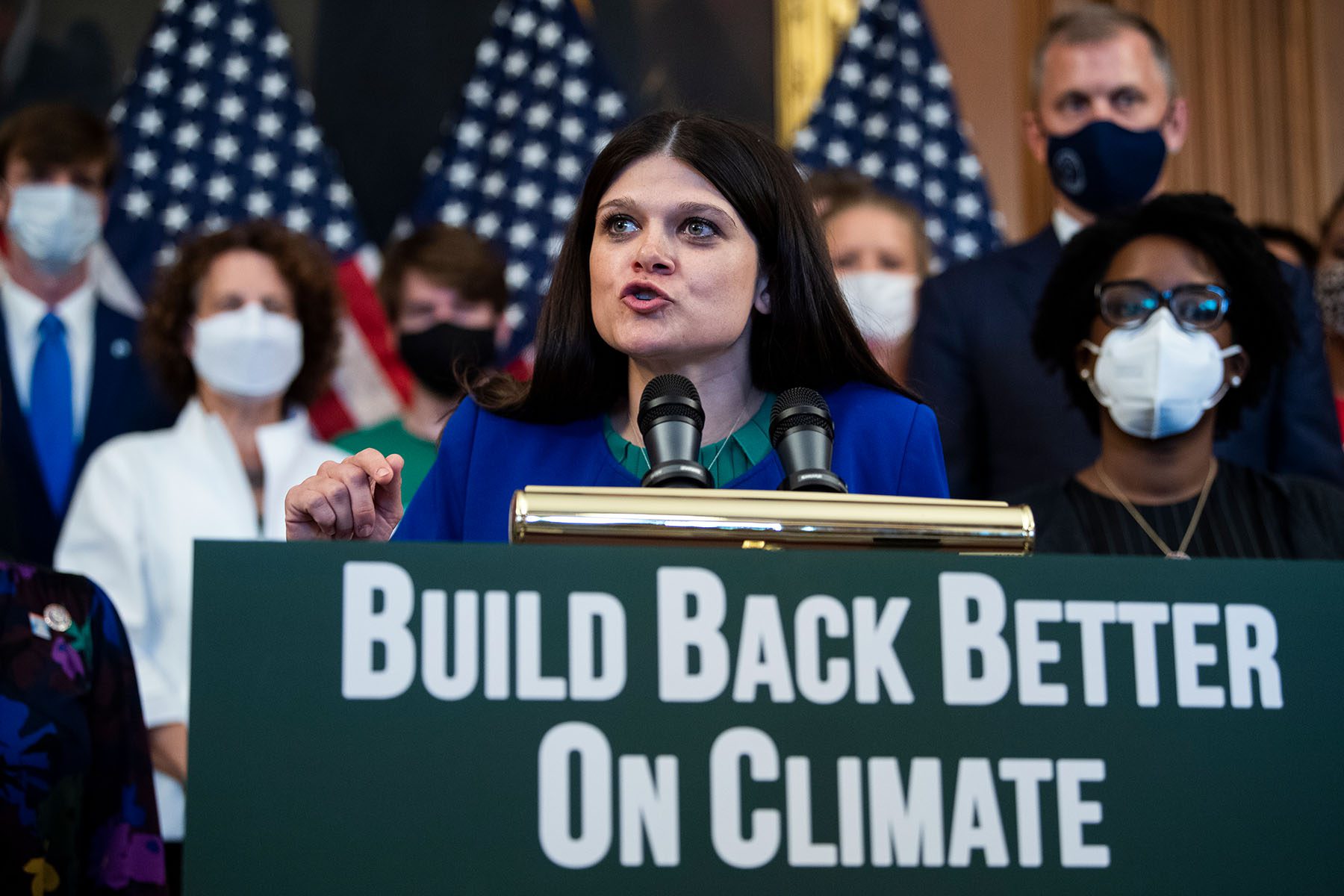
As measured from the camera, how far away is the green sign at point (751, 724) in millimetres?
1303

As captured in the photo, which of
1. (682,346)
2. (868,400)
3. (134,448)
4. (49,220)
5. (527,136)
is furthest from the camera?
(527,136)

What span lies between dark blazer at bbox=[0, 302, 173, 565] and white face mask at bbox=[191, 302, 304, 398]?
56cm

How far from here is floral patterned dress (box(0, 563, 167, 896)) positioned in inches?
91.5

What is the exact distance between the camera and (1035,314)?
3.81m

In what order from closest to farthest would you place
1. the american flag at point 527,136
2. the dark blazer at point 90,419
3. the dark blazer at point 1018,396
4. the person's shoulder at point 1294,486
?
the person's shoulder at point 1294,486
the dark blazer at point 1018,396
the dark blazer at point 90,419
the american flag at point 527,136

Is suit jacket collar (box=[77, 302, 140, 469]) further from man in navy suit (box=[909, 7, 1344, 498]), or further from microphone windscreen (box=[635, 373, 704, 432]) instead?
microphone windscreen (box=[635, 373, 704, 432])

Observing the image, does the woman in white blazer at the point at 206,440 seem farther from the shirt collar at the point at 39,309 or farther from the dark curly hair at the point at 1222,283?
the dark curly hair at the point at 1222,283

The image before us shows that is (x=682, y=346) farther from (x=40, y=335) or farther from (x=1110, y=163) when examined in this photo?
(x=40, y=335)

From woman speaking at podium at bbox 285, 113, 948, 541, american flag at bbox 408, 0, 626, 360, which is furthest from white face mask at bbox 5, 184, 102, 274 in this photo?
woman speaking at podium at bbox 285, 113, 948, 541

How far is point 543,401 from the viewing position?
2234 mm

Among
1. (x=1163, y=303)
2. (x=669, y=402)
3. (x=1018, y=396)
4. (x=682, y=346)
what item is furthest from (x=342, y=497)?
(x=1018, y=396)

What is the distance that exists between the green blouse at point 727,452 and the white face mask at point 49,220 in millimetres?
3316

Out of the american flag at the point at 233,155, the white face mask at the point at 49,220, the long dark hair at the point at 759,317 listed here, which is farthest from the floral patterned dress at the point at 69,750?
the american flag at the point at 233,155

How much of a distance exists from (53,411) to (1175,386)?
3393mm
